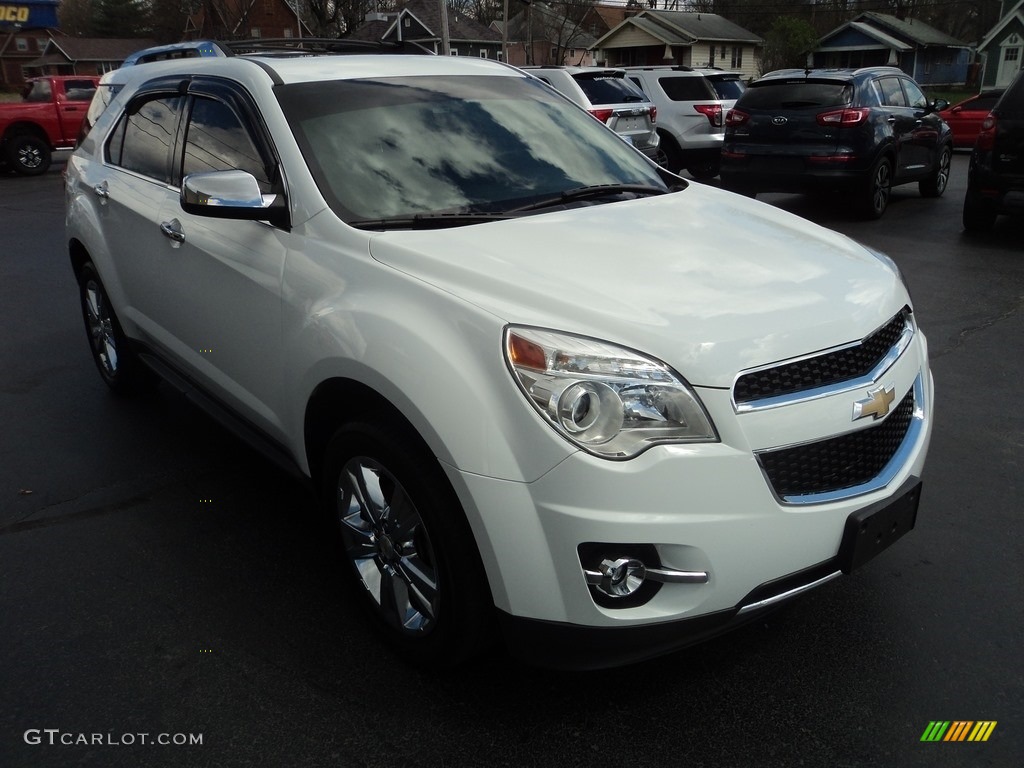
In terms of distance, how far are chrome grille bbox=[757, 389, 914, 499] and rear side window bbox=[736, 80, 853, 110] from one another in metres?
9.34

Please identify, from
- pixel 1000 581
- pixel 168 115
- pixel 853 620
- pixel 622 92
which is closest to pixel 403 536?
pixel 853 620

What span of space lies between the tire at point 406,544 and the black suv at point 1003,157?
27.4 ft

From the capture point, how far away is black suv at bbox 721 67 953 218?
1081 centimetres

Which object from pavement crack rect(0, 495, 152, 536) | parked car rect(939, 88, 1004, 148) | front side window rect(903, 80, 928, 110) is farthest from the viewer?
parked car rect(939, 88, 1004, 148)

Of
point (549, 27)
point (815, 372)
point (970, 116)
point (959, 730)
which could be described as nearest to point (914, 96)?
point (970, 116)

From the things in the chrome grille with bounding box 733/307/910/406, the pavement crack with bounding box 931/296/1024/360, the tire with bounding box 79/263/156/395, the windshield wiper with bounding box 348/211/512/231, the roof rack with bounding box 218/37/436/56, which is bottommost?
the pavement crack with bounding box 931/296/1024/360

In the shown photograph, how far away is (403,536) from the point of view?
2.69 m

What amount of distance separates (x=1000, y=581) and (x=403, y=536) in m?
2.15

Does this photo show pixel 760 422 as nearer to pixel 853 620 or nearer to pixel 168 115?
pixel 853 620

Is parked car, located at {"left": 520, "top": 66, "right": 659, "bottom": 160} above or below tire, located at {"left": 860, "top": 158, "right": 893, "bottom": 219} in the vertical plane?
above

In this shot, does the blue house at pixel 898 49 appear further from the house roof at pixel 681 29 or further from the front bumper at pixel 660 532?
the front bumper at pixel 660 532

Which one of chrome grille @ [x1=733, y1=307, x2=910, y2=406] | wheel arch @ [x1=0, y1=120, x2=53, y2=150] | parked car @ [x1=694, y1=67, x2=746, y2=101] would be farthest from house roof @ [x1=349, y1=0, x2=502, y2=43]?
chrome grille @ [x1=733, y1=307, x2=910, y2=406]

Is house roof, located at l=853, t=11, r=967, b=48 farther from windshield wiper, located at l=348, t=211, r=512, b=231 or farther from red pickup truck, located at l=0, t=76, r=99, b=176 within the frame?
windshield wiper, located at l=348, t=211, r=512, b=231

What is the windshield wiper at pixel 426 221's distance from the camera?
2965 millimetres
